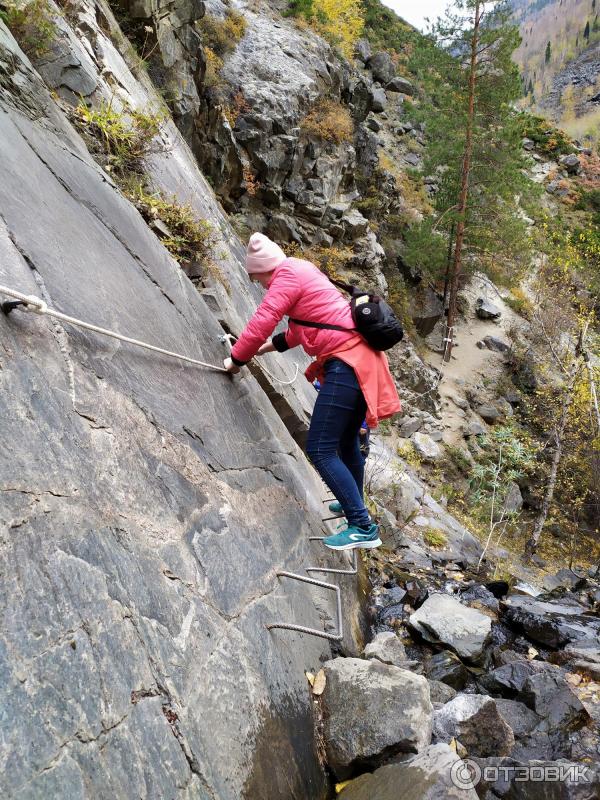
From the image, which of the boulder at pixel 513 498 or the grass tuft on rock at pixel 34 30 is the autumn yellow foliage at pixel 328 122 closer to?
the grass tuft on rock at pixel 34 30

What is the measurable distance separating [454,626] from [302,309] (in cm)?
315

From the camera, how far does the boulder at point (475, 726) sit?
114 inches

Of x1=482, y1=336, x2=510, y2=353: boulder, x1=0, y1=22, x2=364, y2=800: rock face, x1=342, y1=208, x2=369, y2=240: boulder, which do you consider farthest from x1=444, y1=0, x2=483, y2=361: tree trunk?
x1=0, y1=22, x2=364, y2=800: rock face

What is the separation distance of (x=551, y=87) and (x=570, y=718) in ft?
340

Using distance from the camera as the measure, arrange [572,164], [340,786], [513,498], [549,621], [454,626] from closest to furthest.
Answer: [340,786] → [454,626] → [549,621] → [513,498] → [572,164]

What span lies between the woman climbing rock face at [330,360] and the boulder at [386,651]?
78 cm

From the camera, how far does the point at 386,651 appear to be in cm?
360

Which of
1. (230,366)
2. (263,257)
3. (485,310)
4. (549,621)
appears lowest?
Answer: (549,621)

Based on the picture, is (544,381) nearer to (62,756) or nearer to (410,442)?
(410,442)

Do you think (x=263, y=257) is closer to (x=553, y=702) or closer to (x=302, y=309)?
(x=302, y=309)

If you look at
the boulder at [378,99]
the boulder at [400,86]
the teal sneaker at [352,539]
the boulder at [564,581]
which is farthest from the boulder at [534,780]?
the boulder at [400,86]

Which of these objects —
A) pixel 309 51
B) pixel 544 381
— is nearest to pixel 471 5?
pixel 309 51

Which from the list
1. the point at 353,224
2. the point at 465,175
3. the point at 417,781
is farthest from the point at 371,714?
the point at 465,175

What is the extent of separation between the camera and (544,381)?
63.8ft
